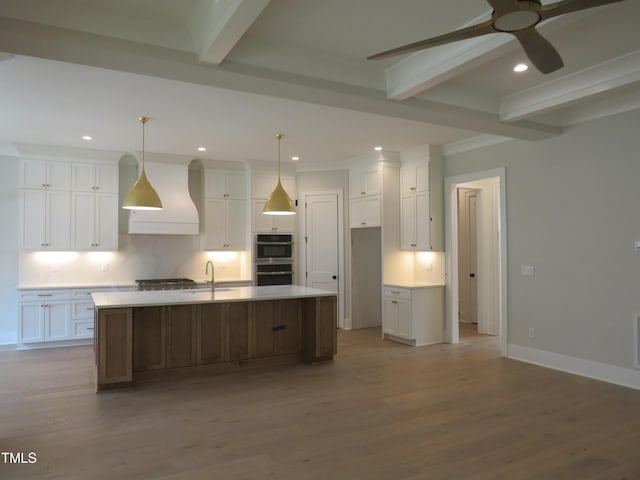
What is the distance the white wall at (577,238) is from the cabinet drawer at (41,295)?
6.00 meters

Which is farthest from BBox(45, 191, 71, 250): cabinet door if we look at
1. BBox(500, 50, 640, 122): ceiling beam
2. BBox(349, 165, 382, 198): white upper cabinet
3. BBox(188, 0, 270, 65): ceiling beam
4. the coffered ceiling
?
BBox(500, 50, 640, 122): ceiling beam

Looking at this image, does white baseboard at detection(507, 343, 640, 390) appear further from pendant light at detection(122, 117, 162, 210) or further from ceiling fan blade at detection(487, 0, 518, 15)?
pendant light at detection(122, 117, 162, 210)

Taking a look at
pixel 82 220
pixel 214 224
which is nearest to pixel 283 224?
pixel 214 224

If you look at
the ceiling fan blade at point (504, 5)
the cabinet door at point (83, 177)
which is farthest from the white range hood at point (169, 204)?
the ceiling fan blade at point (504, 5)

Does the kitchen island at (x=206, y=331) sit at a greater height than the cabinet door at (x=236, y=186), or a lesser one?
lesser

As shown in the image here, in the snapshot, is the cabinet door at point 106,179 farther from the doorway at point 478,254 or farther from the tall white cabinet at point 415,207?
the doorway at point 478,254

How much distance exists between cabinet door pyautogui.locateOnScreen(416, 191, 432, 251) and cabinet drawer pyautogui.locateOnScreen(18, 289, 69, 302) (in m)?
5.08

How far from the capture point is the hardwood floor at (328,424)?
2820mm

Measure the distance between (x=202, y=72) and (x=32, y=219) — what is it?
175 inches

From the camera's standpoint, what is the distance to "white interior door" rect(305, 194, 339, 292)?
757 cm

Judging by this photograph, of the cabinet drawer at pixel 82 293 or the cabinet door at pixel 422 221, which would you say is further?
the cabinet door at pixel 422 221

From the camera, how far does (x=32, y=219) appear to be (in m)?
6.26

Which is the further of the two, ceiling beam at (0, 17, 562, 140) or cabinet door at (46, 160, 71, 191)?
cabinet door at (46, 160, 71, 191)

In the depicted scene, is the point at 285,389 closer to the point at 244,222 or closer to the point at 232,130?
the point at 232,130
